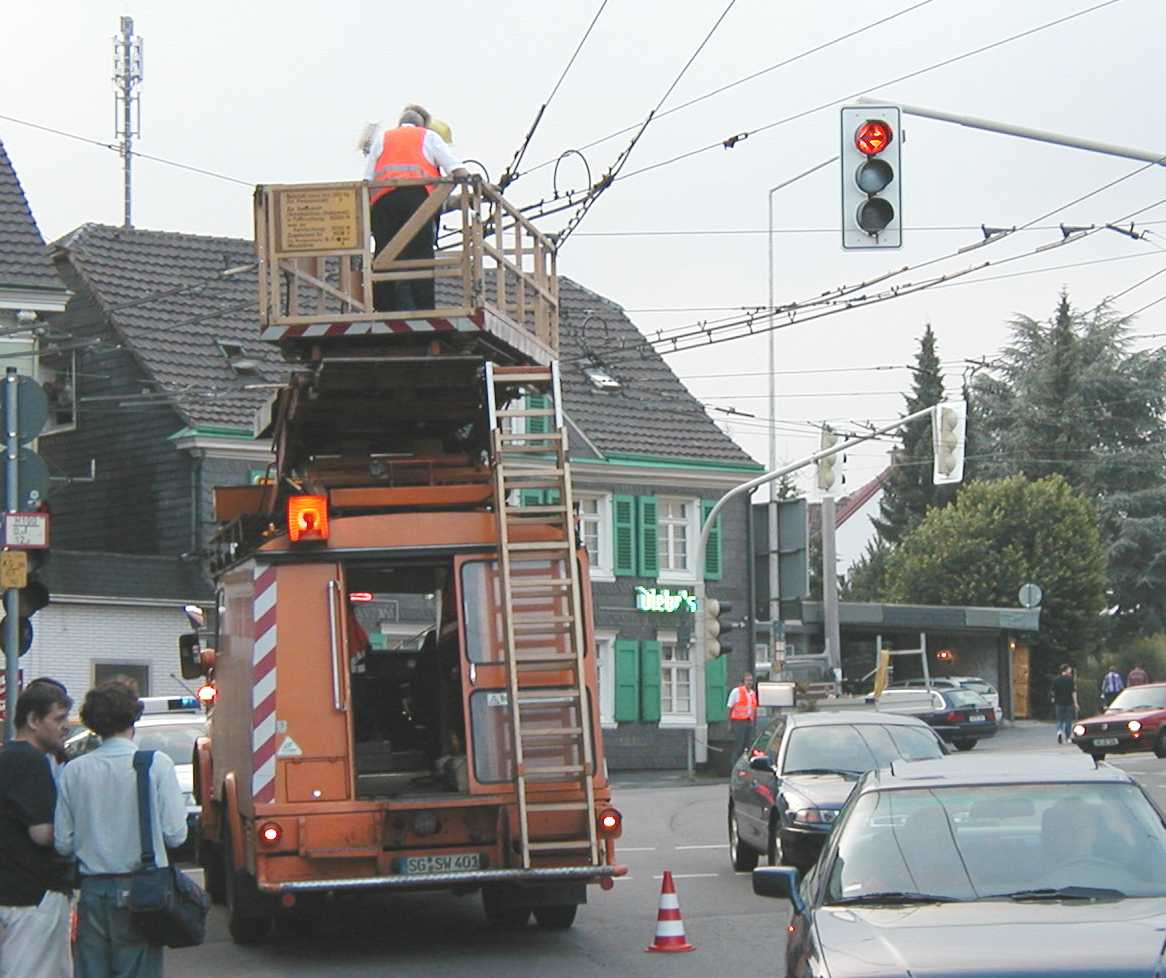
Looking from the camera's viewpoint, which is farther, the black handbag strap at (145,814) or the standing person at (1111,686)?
the standing person at (1111,686)

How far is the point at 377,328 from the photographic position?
45.0 feet

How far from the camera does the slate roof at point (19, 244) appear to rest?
32906 millimetres

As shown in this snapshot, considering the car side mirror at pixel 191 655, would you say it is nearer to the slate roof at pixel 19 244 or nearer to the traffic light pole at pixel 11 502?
the traffic light pole at pixel 11 502

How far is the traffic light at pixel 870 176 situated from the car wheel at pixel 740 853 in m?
5.44

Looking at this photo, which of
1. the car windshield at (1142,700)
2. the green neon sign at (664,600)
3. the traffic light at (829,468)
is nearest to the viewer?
the traffic light at (829,468)

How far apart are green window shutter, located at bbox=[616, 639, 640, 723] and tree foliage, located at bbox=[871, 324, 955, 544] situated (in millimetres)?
47798

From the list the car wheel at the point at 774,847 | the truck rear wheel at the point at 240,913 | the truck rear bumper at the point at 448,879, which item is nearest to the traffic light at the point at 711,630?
the car wheel at the point at 774,847

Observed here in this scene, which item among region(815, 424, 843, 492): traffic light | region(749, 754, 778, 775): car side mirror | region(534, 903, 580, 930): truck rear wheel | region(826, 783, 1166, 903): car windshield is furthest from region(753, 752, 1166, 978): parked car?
region(815, 424, 843, 492): traffic light

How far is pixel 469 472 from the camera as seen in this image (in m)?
14.4

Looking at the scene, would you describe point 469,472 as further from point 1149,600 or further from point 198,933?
point 1149,600

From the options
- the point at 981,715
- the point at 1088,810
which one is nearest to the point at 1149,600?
the point at 981,715

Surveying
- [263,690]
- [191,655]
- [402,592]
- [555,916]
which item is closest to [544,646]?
[263,690]

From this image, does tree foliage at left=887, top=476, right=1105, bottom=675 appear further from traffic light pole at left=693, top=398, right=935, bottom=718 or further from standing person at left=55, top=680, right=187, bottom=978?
standing person at left=55, top=680, right=187, bottom=978

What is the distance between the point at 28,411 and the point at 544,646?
3590 millimetres
